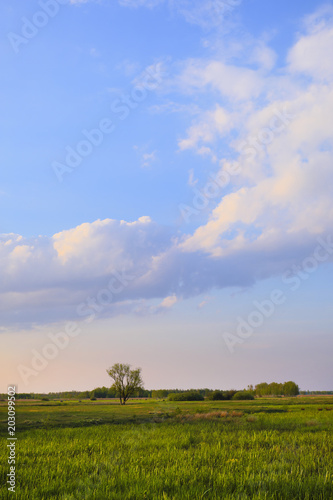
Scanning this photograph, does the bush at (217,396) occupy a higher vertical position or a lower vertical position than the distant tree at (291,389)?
higher

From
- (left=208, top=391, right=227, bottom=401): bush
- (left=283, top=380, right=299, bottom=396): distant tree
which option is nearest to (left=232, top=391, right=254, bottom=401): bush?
(left=208, top=391, right=227, bottom=401): bush

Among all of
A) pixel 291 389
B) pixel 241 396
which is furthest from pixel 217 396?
pixel 291 389

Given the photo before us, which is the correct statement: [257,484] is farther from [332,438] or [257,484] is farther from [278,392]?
[278,392]

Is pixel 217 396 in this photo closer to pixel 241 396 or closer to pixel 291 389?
pixel 241 396

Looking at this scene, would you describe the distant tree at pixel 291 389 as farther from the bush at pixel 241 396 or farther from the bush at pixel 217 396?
the bush at pixel 217 396

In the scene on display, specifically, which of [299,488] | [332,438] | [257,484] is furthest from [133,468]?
[332,438]

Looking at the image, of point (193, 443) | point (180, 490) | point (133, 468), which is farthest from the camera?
point (193, 443)

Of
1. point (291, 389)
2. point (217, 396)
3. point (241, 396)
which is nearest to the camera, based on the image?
point (217, 396)

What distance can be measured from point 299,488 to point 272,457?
4.28 meters

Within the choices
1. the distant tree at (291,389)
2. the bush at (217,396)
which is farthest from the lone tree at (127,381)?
the distant tree at (291,389)

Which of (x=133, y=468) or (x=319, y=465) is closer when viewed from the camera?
(x=133, y=468)

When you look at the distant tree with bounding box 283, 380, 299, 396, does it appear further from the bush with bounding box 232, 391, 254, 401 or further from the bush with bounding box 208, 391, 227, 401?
the bush with bounding box 208, 391, 227, 401

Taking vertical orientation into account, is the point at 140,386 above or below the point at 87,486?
below

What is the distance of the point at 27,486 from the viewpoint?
27.1 feet
